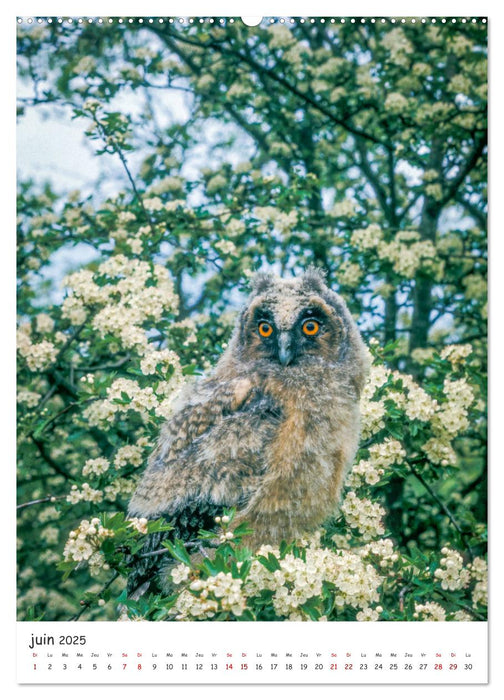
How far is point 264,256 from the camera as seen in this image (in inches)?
110

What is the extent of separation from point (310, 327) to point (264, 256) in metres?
0.76

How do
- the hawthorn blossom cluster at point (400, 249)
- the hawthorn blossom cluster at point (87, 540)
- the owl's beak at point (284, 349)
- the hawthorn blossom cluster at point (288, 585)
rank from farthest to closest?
the hawthorn blossom cluster at point (400, 249)
the owl's beak at point (284, 349)
the hawthorn blossom cluster at point (87, 540)
the hawthorn blossom cluster at point (288, 585)

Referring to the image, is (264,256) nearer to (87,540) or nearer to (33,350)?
(33,350)

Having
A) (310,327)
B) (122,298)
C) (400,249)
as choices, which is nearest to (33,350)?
(122,298)

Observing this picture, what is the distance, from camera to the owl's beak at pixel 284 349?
208 centimetres

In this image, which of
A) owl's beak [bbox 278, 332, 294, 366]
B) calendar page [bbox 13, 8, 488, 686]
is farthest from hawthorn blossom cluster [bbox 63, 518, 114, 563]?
owl's beak [bbox 278, 332, 294, 366]

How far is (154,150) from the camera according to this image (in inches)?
111

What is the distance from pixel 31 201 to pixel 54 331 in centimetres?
68

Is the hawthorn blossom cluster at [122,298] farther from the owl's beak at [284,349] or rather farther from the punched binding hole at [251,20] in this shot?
the punched binding hole at [251,20]

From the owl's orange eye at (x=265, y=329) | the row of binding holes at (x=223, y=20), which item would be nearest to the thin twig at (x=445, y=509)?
the owl's orange eye at (x=265, y=329)

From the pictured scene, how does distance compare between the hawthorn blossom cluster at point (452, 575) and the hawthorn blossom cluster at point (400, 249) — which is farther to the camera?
the hawthorn blossom cluster at point (400, 249)
